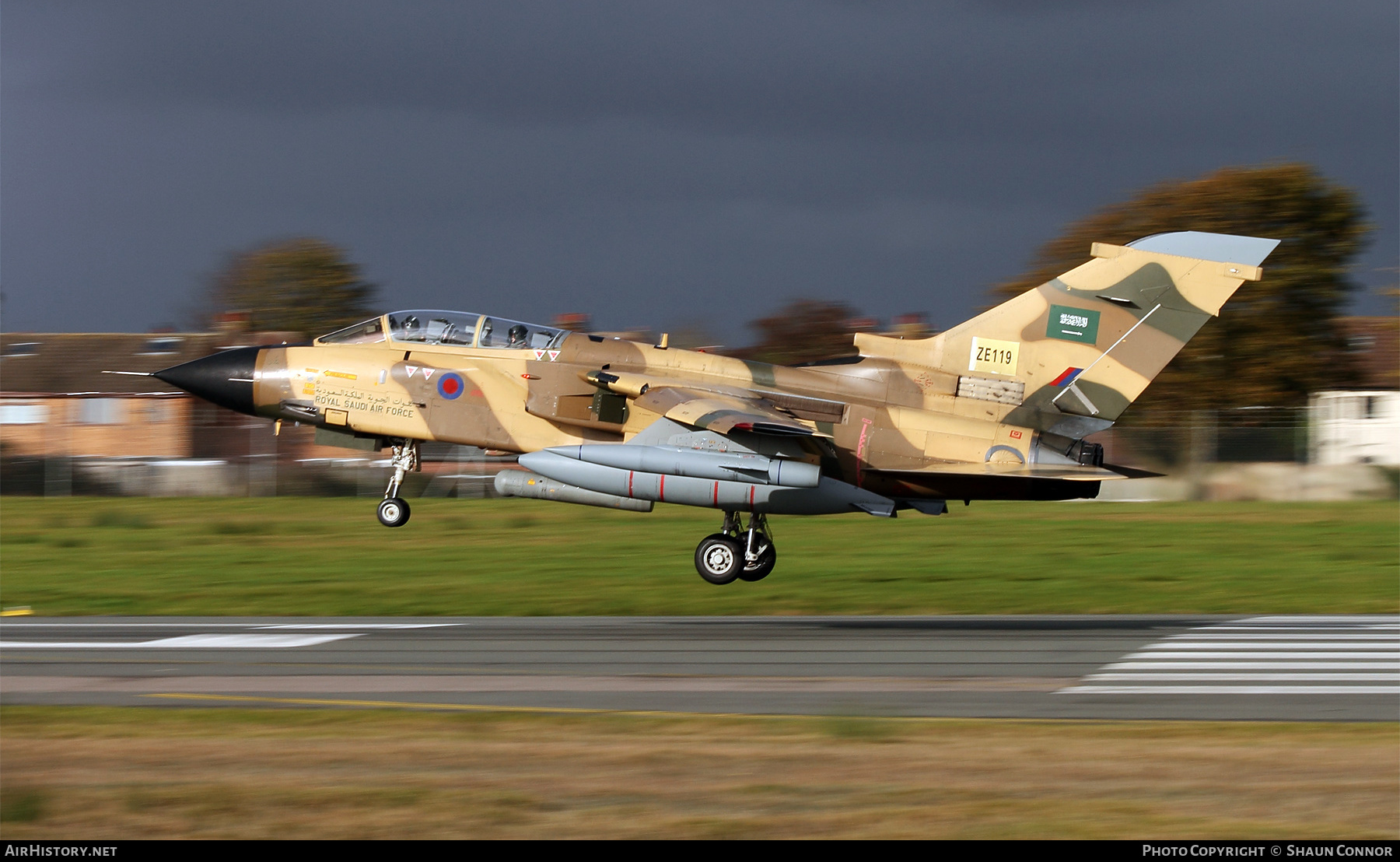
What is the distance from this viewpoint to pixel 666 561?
2270 centimetres

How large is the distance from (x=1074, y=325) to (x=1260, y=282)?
38.8 meters

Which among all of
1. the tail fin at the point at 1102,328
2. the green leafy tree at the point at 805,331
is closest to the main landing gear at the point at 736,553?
the tail fin at the point at 1102,328

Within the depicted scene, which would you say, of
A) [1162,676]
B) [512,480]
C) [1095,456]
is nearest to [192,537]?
[512,480]

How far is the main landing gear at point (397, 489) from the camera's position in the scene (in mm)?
17297

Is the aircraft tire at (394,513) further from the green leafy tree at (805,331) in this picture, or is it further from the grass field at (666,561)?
the green leafy tree at (805,331)

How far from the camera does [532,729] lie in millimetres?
9625

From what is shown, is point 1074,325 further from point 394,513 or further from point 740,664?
point 394,513

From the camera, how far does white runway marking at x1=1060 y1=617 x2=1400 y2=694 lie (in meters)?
11.5

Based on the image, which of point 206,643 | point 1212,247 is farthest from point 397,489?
point 1212,247

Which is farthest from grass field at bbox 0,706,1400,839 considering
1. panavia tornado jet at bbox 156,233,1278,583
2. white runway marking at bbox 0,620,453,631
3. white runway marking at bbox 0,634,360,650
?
panavia tornado jet at bbox 156,233,1278,583

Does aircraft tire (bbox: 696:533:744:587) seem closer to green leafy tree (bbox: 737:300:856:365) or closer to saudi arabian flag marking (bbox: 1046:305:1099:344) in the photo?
saudi arabian flag marking (bbox: 1046:305:1099:344)

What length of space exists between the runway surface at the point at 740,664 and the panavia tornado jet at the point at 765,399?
1669 mm

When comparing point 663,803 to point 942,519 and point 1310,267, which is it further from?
point 1310,267

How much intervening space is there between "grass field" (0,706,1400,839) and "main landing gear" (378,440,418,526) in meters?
7.08
